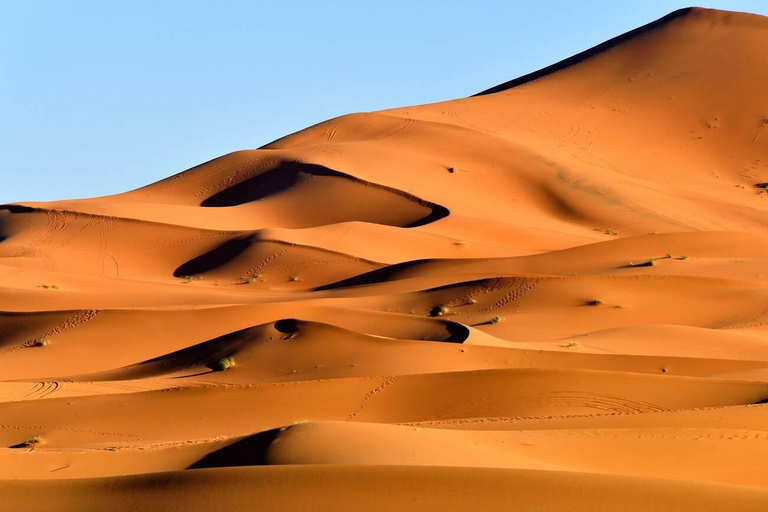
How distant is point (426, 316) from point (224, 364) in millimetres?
5077

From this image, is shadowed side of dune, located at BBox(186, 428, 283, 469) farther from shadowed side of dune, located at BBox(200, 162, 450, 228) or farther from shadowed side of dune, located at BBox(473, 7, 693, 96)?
shadowed side of dune, located at BBox(473, 7, 693, 96)

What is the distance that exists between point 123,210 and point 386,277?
13.4 meters

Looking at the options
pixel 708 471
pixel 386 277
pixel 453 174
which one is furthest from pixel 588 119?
pixel 708 471

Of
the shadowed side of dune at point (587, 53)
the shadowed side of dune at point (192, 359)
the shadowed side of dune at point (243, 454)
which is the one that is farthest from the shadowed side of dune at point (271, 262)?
the shadowed side of dune at point (587, 53)

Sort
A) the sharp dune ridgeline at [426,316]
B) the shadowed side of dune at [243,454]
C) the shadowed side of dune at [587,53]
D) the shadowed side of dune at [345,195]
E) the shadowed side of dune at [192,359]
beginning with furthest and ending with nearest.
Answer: the shadowed side of dune at [587,53], the shadowed side of dune at [345,195], the shadowed side of dune at [192,359], the shadowed side of dune at [243,454], the sharp dune ridgeline at [426,316]

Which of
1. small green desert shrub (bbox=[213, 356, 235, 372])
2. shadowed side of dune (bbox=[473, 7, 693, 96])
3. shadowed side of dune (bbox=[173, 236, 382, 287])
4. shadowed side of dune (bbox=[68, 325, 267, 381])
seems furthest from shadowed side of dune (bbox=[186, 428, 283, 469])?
shadowed side of dune (bbox=[473, 7, 693, 96])

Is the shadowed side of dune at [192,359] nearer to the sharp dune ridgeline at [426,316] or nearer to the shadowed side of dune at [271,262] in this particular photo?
the sharp dune ridgeline at [426,316]

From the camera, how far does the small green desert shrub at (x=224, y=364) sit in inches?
558

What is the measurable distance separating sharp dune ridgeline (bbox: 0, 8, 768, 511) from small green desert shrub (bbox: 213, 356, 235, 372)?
0.06 m

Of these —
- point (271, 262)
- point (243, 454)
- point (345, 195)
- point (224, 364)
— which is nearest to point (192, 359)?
point (224, 364)

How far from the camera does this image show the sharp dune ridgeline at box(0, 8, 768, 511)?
6.49m

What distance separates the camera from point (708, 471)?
691 cm

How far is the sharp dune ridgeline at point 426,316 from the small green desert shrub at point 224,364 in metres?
0.06

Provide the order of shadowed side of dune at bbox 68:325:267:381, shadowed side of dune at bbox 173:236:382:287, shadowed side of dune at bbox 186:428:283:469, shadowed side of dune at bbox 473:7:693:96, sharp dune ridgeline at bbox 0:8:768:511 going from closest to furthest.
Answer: sharp dune ridgeline at bbox 0:8:768:511, shadowed side of dune at bbox 186:428:283:469, shadowed side of dune at bbox 68:325:267:381, shadowed side of dune at bbox 173:236:382:287, shadowed side of dune at bbox 473:7:693:96
